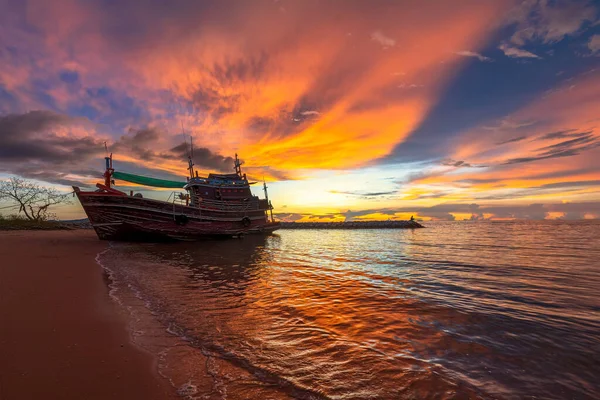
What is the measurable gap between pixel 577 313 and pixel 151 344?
9047 mm

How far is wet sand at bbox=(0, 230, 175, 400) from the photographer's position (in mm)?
2867

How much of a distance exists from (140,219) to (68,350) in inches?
982

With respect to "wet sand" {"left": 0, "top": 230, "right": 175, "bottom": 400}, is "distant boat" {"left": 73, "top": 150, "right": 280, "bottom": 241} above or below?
above

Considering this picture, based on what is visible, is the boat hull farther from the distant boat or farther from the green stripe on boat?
the green stripe on boat

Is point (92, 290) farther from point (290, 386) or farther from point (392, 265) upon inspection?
point (392, 265)

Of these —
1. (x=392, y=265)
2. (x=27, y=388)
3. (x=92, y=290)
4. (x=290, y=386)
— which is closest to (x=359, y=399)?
(x=290, y=386)

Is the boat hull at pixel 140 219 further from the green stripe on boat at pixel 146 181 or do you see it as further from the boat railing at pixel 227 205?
the green stripe on boat at pixel 146 181

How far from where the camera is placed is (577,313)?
6160 mm

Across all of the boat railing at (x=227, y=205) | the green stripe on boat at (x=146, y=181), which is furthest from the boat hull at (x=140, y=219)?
the green stripe on boat at (x=146, y=181)

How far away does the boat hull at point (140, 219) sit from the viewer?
80.3 ft

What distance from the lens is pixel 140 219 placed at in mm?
25516

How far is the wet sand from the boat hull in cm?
2004

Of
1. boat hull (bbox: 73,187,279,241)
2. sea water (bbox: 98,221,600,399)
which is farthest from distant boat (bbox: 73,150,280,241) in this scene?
sea water (bbox: 98,221,600,399)

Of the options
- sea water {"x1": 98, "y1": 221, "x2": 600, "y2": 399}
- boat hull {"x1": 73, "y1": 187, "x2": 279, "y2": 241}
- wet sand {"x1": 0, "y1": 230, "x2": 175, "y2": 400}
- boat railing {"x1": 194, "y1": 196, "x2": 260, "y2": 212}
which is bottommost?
sea water {"x1": 98, "y1": 221, "x2": 600, "y2": 399}
